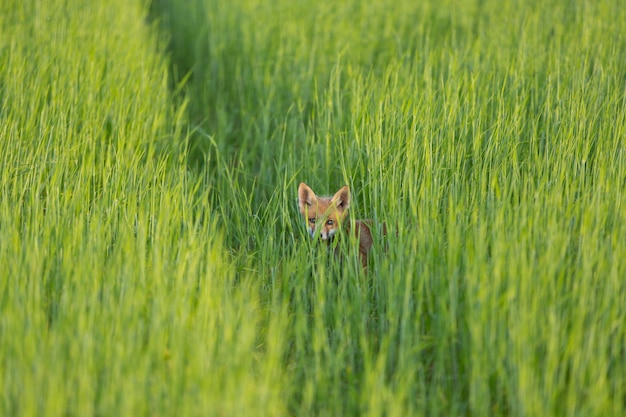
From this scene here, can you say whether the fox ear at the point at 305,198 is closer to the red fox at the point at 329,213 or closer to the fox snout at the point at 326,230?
the red fox at the point at 329,213

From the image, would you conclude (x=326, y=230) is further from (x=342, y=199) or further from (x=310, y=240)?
(x=342, y=199)

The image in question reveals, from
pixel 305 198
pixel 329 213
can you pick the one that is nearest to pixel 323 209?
pixel 329 213

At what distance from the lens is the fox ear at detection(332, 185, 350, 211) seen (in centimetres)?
468

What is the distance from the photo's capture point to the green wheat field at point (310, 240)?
10.2ft

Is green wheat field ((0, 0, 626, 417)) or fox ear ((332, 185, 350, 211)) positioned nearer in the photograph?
green wheat field ((0, 0, 626, 417))

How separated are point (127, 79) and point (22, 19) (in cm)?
179

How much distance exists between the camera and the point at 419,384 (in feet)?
11.2

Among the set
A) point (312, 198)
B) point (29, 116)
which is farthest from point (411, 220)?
point (29, 116)

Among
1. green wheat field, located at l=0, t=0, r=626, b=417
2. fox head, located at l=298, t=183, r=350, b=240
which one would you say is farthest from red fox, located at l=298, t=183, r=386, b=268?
green wheat field, located at l=0, t=0, r=626, b=417

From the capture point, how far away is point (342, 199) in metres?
4.79

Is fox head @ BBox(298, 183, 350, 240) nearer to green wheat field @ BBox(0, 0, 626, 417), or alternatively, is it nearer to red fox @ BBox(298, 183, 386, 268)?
red fox @ BBox(298, 183, 386, 268)

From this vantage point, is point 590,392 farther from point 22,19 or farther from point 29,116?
point 22,19

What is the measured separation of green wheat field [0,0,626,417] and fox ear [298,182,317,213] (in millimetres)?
176

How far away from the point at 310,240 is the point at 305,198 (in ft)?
1.02
